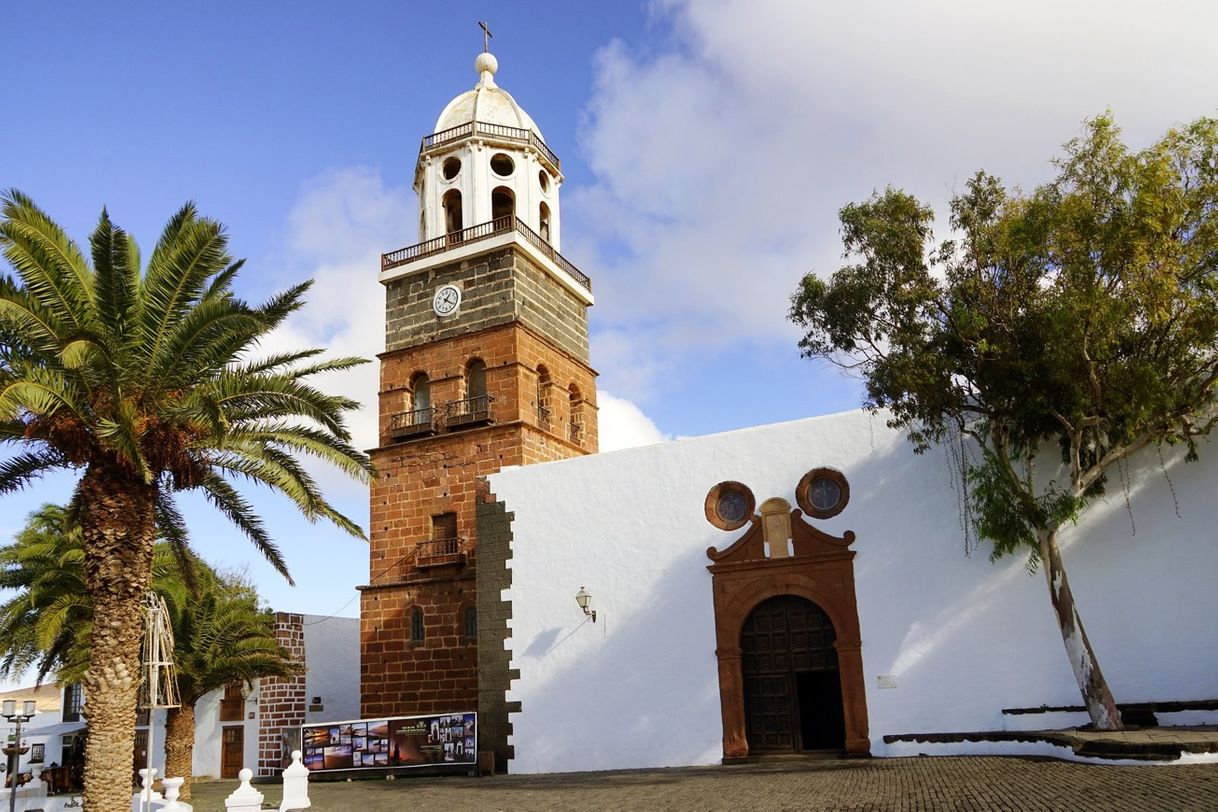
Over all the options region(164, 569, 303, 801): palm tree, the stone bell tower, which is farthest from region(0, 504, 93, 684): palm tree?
the stone bell tower

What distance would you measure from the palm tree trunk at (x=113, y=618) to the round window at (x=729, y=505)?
8778 mm

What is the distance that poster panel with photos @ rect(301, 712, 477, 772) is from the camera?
17922 mm

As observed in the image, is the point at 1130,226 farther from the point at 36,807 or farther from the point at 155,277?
the point at 36,807

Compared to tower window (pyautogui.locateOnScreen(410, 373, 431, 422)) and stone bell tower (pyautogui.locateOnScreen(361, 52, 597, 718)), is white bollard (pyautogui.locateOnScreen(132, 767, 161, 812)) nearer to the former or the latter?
stone bell tower (pyautogui.locateOnScreen(361, 52, 597, 718))

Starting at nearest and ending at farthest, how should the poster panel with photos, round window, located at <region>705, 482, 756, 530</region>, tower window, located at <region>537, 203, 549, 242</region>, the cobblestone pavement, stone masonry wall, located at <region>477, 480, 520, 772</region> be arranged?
the cobblestone pavement
round window, located at <region>705, 482, 756, 530</region>
the poster panel with photos
stone masonry wall, located at <region>477, 480, 520, 772</region>
tower window, located at <region>537, 203, 549, 242</region>

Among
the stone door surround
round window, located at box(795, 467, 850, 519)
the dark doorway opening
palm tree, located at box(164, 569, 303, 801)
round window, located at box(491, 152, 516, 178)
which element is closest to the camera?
the stone door surround

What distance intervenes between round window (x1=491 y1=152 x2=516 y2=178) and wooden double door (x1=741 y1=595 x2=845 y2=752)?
1323 centimetres

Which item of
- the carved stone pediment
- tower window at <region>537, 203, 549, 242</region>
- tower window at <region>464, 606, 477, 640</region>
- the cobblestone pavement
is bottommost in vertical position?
the cobblestone pavement

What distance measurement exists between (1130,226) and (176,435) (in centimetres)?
1179

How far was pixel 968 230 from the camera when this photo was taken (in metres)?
14.1

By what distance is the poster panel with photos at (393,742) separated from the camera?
58.8 feet

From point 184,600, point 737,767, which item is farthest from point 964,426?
point 184,600

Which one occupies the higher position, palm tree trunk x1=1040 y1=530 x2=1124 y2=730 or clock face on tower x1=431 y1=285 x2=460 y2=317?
clock face on tower x1=431 y1=285 x2=460 y2=317

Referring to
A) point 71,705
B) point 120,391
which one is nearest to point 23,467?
point 120,391
